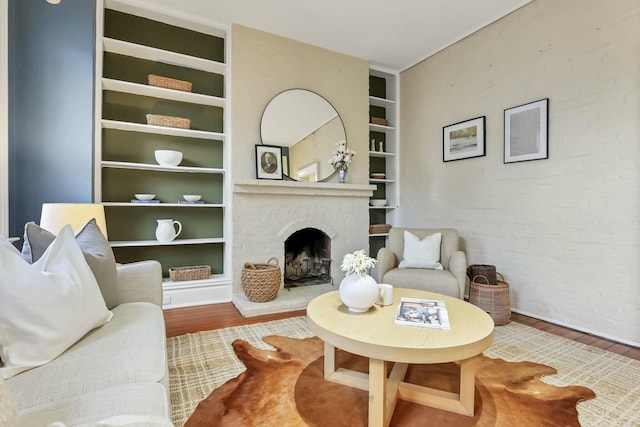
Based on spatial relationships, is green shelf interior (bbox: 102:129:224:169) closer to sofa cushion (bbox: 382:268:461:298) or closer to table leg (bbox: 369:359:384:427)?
sofa cushion (bbox: 382:268:461:298)

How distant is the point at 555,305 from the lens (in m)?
2.75

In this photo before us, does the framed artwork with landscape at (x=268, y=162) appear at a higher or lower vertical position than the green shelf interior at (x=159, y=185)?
higher

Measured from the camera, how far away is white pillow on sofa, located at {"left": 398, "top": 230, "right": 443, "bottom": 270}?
306cm

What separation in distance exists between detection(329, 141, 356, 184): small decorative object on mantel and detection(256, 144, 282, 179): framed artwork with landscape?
0.67 m

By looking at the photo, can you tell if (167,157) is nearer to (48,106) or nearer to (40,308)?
(48,106)

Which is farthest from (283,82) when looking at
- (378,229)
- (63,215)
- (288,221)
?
(63,215)

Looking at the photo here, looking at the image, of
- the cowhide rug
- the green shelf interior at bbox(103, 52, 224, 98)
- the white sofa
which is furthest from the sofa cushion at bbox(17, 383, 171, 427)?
the green shelf interior at bbox(103, 52, 224, 98)

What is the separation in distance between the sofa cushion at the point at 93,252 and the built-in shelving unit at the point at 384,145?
3351 mm

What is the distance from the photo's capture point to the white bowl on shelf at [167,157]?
3.09 m

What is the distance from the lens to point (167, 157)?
3.11 meters

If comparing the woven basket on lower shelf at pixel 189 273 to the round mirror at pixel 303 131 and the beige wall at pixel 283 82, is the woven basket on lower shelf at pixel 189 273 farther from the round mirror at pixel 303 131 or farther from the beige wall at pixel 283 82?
the round mirror at pixel 303 131

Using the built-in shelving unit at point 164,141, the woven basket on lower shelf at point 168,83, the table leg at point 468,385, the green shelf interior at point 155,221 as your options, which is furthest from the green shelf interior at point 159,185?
the table leg at point 468,385

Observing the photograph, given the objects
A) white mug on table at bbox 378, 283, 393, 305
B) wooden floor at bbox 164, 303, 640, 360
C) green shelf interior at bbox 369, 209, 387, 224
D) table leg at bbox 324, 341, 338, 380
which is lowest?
wooden floor at bbox 164, 303, 640, 360

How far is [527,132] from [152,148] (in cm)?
368
